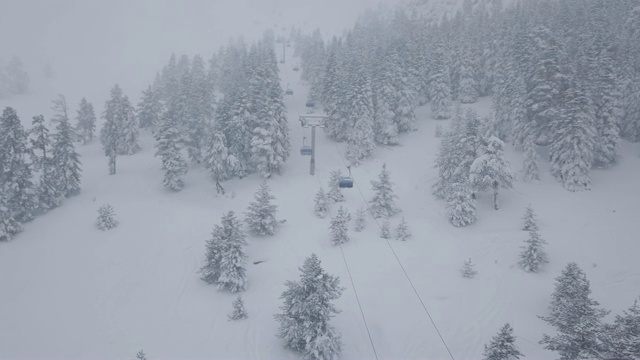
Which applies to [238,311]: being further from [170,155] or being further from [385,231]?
[170,155]

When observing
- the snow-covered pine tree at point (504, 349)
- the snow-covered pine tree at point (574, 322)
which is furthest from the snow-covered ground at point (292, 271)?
the snow-covered pine tree at point (504, 349)

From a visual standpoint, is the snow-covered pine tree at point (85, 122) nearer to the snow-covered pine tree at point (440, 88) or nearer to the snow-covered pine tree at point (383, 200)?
the snow-covered pine tree at point (383, 200)

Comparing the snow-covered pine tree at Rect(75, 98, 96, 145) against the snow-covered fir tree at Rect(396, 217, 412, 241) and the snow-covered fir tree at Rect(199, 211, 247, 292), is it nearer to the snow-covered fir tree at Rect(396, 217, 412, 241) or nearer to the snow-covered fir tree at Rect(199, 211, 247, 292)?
the snow-covered fir tree at Rect(199, 211, 247, 292)

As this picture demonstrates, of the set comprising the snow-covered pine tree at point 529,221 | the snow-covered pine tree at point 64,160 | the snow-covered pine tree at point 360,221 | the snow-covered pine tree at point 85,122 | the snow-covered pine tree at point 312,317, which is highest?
the snow-covered pine tree at point 85,122

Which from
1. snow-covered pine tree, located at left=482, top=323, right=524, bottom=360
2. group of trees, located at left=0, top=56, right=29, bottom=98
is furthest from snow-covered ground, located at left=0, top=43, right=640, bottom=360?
group of trees, located at left=0, top=56, right=29, bottom=98

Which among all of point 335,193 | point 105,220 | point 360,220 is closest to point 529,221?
point 360,220

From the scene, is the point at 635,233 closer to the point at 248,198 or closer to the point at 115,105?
the point at 248,198
